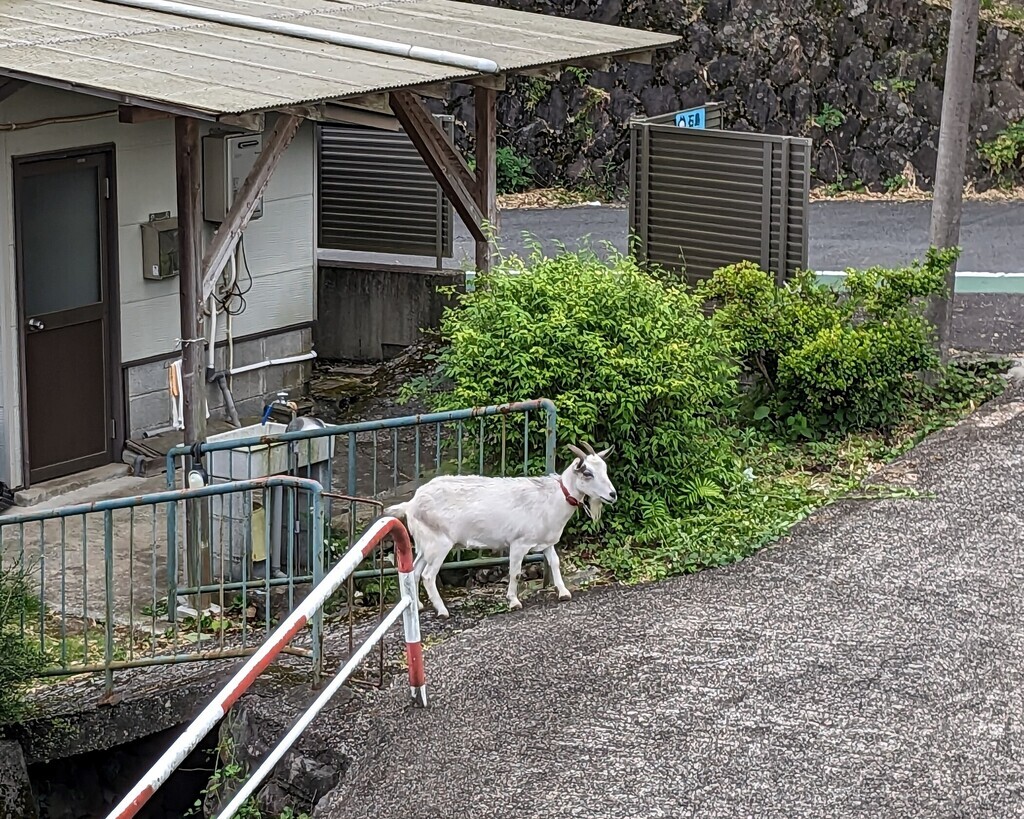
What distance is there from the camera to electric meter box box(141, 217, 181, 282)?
458 inches

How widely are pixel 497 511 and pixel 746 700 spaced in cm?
185

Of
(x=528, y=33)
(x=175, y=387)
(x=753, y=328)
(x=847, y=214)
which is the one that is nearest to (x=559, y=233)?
(x=847, y=214)

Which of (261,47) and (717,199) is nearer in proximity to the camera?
(261,47)

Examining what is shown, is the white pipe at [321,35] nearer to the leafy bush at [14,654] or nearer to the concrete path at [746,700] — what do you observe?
the concrete path at [746,700]

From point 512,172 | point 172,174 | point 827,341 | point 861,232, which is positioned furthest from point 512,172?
point 827,341

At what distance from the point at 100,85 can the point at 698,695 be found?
181 inches

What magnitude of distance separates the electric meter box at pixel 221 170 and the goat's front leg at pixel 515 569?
4752 mm

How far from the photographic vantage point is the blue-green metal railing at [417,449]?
8.75 metres

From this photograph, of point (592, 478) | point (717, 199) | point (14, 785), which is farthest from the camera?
point (717, 199)

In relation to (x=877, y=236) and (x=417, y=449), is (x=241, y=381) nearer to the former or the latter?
(x=417, y=449)

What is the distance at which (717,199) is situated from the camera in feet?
40.2

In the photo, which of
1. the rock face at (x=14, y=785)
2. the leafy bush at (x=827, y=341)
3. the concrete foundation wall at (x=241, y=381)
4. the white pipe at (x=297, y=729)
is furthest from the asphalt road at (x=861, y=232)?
the white pipe at (x=297, y=729)

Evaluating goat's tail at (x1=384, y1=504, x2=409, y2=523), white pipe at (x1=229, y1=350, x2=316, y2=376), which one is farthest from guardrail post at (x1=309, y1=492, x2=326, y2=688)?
white pipe at (x1=229, y1=350, x2=316, y2=376)

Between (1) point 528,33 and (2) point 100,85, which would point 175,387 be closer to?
(2) point 100,85
